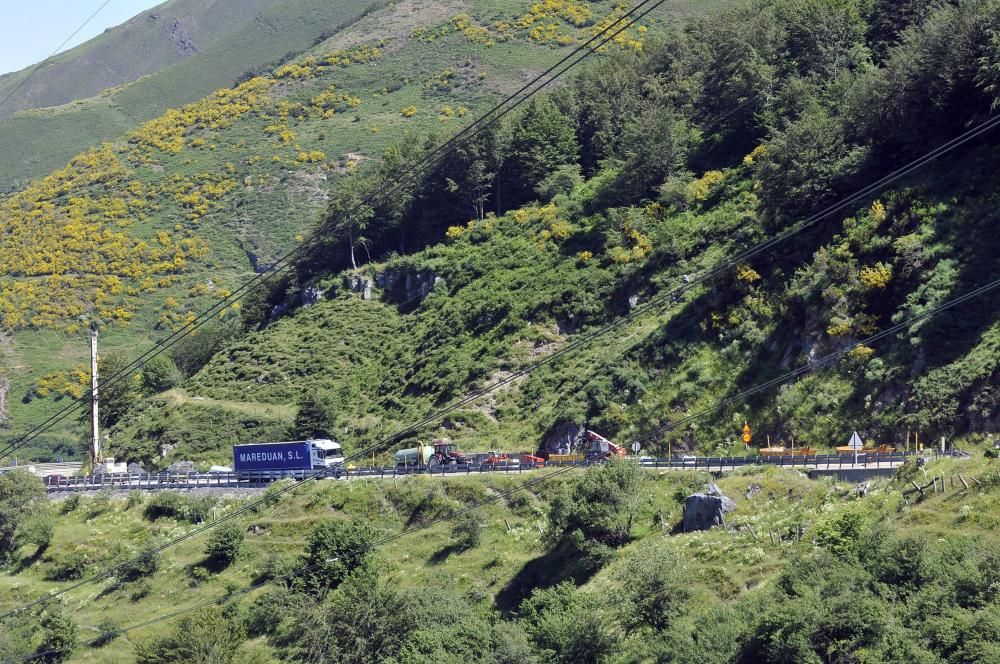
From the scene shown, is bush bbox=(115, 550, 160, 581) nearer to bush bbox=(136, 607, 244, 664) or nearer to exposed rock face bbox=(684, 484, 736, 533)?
bush bbox=(136, 607, 244, 664)

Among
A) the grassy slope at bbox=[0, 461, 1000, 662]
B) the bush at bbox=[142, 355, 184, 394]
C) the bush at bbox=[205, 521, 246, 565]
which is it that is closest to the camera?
the grassy slope at bbox=[0, 461, 1000, 662]

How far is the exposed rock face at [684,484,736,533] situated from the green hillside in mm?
10640

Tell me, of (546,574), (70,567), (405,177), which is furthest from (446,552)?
(405,177)

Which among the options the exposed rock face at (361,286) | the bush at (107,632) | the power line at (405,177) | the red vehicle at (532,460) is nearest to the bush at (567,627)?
the red vehicle at (532,460)

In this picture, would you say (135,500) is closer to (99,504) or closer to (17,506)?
(99,504)

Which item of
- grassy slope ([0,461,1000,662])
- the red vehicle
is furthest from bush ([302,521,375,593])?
the red vehicle

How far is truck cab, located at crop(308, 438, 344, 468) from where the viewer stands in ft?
264

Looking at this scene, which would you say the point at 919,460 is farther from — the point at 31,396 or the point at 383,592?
the point at 31,396

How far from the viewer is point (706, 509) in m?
53.4

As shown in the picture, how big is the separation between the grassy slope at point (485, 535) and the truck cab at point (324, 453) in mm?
6036

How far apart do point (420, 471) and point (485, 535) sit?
10.4 meters

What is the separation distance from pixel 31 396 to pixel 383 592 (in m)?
98.4

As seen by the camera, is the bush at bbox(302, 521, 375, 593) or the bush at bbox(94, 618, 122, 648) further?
the bush at bbox(94, 618, 122, 648)

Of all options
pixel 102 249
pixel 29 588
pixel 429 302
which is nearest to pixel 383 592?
pixel 29 588
